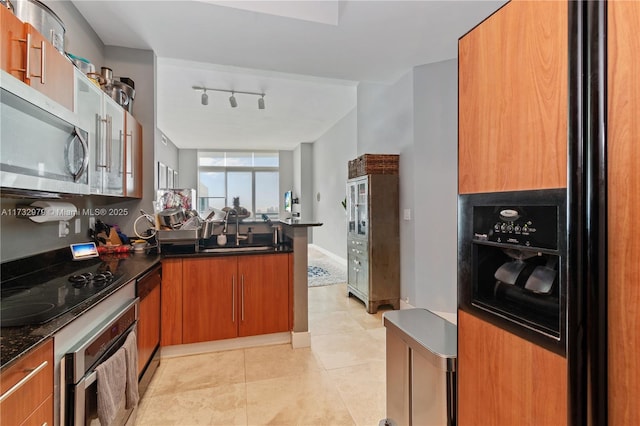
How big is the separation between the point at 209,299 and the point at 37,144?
66.0 inches

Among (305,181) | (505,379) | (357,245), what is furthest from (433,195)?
(305,181)

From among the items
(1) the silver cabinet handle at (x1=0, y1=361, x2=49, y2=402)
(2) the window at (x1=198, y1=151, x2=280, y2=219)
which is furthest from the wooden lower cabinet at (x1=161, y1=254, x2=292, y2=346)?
(2) the window at (x1=198, y1=151, x2=280, y2=219)

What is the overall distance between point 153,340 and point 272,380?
0.96 m

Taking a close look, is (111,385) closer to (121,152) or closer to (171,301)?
(171,301)

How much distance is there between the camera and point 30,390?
920mm

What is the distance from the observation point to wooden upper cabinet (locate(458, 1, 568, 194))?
0.76 metres

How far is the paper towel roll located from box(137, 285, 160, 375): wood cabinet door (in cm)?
76

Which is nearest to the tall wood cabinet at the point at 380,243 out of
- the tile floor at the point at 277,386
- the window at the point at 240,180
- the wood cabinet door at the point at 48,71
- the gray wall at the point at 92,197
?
the tile floor at the point at 277,386

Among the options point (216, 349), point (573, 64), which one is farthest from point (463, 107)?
point (216, 349)

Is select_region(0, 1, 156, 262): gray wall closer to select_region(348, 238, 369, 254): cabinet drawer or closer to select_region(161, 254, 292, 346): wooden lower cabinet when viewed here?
select_region(161, 254, 292, 346): wooden lower cabinet

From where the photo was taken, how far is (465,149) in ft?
3.57

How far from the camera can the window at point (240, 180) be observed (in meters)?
9.93

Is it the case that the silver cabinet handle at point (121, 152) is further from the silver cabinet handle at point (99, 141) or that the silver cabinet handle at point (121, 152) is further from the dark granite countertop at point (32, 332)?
the dark granite countertop at point (32, 332)

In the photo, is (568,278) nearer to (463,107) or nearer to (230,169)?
(463,107)
